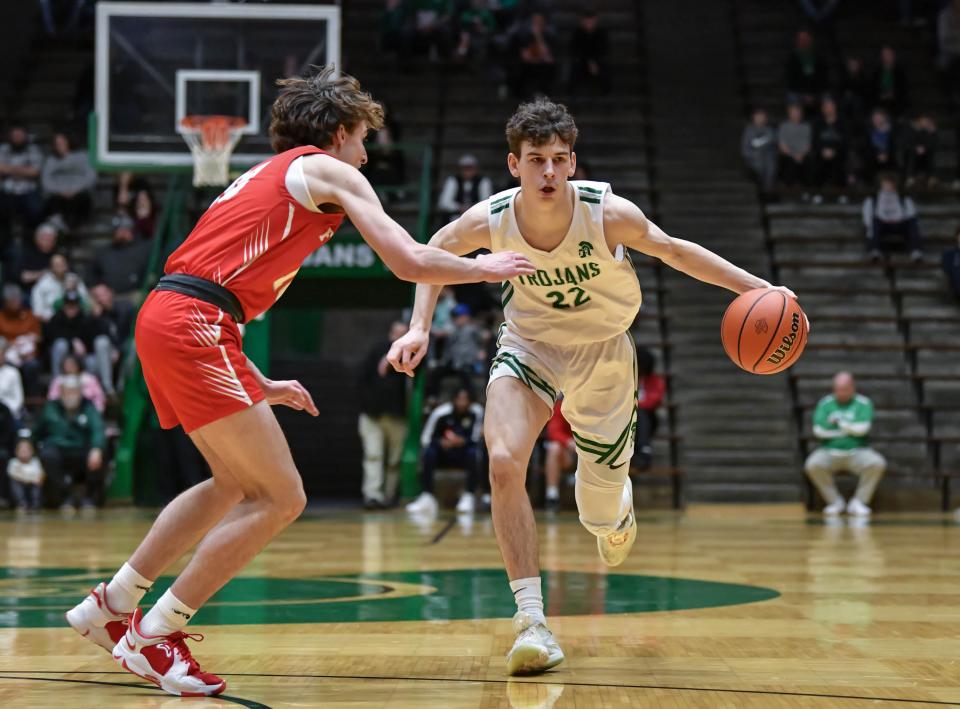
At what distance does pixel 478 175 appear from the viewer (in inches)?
702

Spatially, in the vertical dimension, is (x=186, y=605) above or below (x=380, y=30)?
A: below

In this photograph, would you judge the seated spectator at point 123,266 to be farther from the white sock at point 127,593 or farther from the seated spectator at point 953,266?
the white sock at point 127,593

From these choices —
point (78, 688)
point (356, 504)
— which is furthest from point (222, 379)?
point (356, 504)

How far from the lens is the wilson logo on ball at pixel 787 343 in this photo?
5.27 m

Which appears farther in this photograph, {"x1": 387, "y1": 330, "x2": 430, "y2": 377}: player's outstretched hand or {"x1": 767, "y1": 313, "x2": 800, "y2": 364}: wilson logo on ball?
{"x1": 767, "y1": 313, "x2": 800, "y2": 364}: wilson logo on ball

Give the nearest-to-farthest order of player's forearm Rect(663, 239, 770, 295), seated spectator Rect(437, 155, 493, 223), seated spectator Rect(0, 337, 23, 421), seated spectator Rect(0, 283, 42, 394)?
player's forearm Rect(663, 239, 770, 295), seated spectator Rect(0, 337, 23, 421), seated spectator Rect(0, 283, 42, 394), seated spectator Rect(437, 155, 493, 223)

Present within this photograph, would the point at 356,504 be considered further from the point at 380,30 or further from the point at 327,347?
the point at 380,30

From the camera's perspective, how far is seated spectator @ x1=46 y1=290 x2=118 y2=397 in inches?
585

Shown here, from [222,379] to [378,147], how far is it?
38.6 feet

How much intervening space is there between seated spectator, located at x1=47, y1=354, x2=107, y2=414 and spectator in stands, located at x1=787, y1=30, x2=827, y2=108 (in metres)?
10.8

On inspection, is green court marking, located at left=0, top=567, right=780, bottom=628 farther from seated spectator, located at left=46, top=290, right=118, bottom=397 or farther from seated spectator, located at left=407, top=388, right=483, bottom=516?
seated spectator, located at left=46, top=290, right=118, bottom=397

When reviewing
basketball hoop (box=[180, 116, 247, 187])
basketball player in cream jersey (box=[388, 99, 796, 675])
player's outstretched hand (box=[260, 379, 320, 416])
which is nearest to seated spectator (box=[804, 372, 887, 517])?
basketball hoop (box=[180, 116, 247, 187])

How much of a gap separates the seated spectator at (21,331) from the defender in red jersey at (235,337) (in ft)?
36.2

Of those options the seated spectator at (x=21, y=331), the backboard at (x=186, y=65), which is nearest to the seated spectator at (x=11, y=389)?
the seated spectator at (x=21, y=331)
